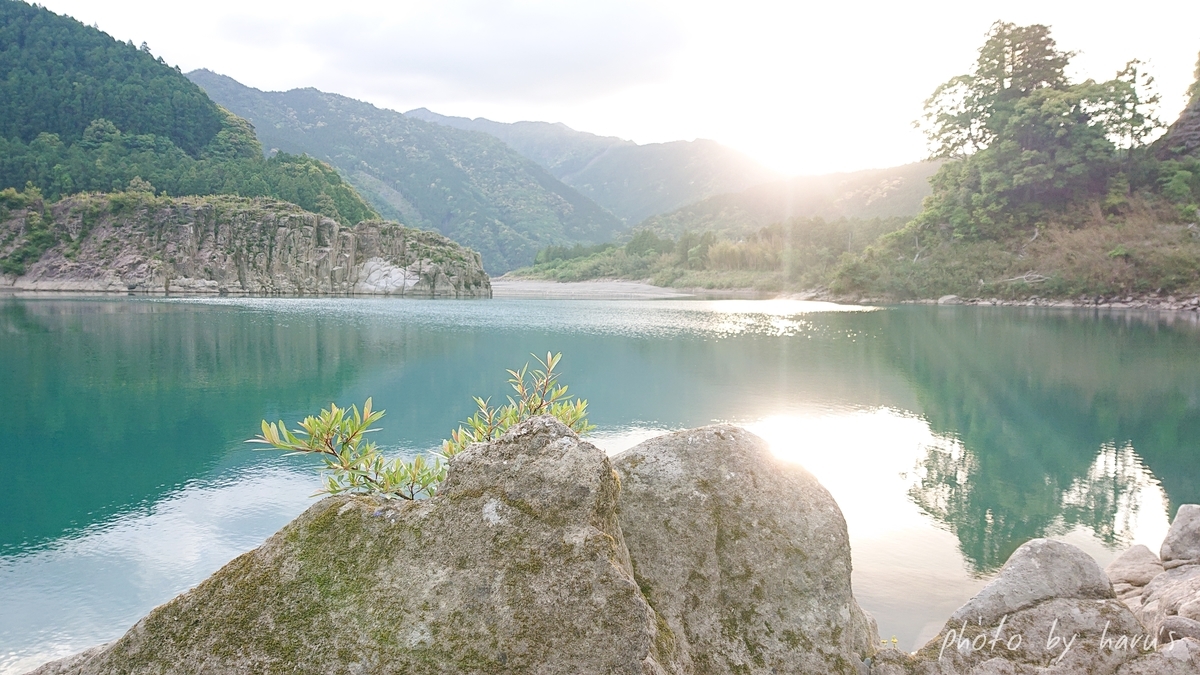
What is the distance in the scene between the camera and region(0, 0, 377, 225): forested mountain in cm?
8162

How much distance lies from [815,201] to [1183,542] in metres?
174

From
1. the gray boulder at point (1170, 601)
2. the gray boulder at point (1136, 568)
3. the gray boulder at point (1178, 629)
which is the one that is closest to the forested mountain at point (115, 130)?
the gray boulder at point (1136, 568)

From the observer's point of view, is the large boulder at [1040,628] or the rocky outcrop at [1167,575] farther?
the rocky outcrop at [1167,575]

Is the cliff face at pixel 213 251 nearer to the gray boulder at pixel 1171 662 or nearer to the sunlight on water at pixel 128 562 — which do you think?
the sunlight on water at pixel 128 562

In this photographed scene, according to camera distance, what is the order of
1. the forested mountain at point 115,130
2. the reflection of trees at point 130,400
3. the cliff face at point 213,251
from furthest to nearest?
1. the forested mountain at point 115,130
2. the cliff face at point 213,251
3. the reflection of trees at point 130,400

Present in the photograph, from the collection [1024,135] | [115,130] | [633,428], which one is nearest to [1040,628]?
[633,428]

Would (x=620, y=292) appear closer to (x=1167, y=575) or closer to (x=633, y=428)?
(x=633, y=428)

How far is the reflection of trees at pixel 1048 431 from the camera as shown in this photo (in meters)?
10.1

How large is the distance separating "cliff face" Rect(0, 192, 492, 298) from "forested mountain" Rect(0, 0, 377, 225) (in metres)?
10.1

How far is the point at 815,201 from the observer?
170 m

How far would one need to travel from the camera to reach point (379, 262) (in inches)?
3211

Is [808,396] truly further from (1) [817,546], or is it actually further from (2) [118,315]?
(2) [118,315]

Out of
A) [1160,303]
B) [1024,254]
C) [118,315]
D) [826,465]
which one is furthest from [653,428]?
[1024,254]

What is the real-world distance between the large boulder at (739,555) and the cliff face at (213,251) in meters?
79.0
